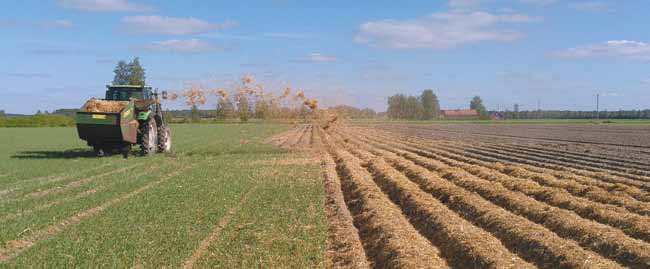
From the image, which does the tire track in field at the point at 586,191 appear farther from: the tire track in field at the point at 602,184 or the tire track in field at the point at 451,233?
the tire track in field at the point at 451,233

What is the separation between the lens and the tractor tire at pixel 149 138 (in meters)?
24.4

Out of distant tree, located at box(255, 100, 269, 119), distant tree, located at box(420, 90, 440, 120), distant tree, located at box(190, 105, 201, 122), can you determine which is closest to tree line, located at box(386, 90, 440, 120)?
distant tree, located at box(420, 90, 440, 120)

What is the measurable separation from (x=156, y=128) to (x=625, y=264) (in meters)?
20.7

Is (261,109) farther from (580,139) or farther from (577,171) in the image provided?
(577,171)

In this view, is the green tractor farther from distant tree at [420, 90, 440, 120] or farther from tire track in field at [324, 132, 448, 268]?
distant tree at [420, 90, 440, 120]

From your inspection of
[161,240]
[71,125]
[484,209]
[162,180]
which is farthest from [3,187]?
[71,125]

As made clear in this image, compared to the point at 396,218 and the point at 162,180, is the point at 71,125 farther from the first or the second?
the point at 396,218

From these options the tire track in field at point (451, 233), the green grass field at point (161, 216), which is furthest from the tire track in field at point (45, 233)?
the tire track in field at point (451, 233)

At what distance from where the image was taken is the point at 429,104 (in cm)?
14862

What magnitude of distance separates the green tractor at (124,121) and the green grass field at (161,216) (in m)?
1.59

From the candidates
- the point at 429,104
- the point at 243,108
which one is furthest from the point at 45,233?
the point at 429,104

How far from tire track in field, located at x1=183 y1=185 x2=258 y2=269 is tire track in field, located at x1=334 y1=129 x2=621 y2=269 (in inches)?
155

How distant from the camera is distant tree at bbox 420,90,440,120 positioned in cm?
14489

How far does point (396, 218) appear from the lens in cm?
1126
